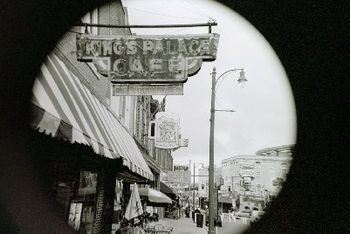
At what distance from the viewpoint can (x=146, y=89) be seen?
5.85 metres

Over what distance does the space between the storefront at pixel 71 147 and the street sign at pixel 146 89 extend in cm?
76

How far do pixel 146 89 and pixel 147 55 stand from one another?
54 cm

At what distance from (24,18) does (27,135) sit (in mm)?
1778

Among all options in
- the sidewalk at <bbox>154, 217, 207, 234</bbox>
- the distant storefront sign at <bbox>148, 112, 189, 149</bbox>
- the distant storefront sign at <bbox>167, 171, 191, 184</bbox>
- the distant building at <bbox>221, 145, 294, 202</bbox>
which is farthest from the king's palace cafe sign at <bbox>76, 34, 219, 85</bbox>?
the distant building at <bbox>221, 145, 294, 202</bbox>

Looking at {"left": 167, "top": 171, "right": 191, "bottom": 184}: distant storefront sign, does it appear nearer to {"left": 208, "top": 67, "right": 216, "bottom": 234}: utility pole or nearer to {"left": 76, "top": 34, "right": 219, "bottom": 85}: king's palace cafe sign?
{"left": 208, "top": 67, "right": 216, "bottom": 234}: utility pole

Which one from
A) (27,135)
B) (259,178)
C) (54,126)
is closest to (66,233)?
(27,135)

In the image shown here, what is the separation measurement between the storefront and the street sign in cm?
76

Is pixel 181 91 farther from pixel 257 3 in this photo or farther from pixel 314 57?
pixel 314 57

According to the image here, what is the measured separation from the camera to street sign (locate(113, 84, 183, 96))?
580cm

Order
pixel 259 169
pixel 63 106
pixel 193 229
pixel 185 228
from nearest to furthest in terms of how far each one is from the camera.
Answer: pixel 63 106, pixel 193 229, pixel 185 228, pixel 259 169

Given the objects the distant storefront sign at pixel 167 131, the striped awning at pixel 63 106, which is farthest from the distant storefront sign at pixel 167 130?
the striped awning at pixel 63 106

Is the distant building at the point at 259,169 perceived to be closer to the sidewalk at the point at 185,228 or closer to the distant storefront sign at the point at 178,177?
the distant storefront sign at the point at 178,177

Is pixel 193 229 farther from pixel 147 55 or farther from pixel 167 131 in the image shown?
pixel 147 55

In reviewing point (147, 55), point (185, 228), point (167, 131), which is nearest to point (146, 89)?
point (147, 55)
